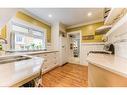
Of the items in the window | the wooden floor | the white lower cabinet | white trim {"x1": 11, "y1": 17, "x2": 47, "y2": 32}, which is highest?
white trim {"x1": 11, "y1": 17, "x2": 47, "y2": 32}

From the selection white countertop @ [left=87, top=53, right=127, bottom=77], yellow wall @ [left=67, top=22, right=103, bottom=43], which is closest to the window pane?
yellow wall @ [left=67, top=22, right=103, bottom=43]

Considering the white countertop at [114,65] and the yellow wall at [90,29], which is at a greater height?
the yellow wall at [90,29]

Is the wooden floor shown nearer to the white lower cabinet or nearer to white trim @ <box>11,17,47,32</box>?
the white lower cabinet

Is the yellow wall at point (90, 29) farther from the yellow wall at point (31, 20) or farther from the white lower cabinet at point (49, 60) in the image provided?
the white lower cabinet at point (49, 60)

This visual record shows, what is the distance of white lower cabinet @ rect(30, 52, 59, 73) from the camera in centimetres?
88

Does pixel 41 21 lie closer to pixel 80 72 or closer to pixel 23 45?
pixel 23 45

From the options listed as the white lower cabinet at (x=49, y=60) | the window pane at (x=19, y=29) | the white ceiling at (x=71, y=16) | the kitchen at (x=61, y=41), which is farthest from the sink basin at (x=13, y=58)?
the white ceiling at (x=71, y=16)

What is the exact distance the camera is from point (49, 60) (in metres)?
0.95

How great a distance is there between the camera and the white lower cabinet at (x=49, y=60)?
34.7 inches

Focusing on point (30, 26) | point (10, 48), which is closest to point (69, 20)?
point (30, 26)

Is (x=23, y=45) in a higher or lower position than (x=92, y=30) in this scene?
lower

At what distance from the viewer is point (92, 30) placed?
98cm
